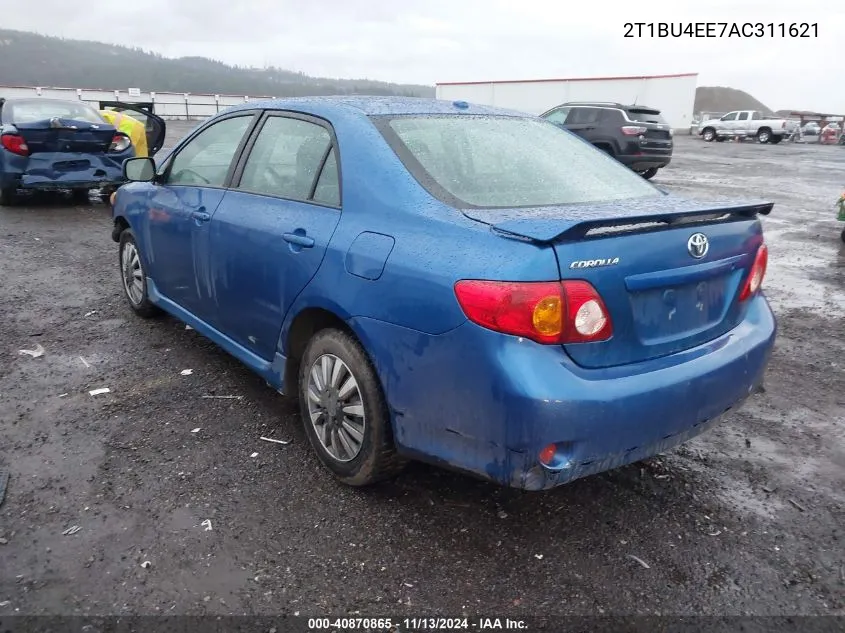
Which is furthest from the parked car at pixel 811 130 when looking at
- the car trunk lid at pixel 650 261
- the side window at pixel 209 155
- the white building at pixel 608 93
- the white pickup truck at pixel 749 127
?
the car trunk lid at pixel 650 261

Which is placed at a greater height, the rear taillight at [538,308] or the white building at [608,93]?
the white building at [608,93]

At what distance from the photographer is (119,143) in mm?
9609

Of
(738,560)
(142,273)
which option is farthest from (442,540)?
(142,273)

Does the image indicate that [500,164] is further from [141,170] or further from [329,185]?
[141,170]

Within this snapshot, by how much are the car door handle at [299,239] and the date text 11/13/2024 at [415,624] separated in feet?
4.78

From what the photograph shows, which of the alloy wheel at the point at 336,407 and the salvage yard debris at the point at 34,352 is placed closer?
the alloy wheel at the point at 336,407

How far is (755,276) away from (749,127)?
1473 inches

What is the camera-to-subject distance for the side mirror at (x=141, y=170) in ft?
14.0

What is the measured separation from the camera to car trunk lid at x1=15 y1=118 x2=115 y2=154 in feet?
28.6

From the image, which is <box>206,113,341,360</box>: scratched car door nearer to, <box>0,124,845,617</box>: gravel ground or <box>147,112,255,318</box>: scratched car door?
<box>147,112,255,318</box>: scratched car door

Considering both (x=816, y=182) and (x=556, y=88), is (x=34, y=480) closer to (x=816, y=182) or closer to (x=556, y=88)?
(x=816, y=182)

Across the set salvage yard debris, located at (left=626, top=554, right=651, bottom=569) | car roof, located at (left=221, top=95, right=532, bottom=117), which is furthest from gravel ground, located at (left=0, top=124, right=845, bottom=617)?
car roof, located at (left=221, top=95, right=532, bottom=117)

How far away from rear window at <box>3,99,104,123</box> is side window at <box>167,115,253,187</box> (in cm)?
624

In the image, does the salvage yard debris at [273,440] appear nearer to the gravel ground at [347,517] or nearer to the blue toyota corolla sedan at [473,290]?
the gravel ground at [347,517]
